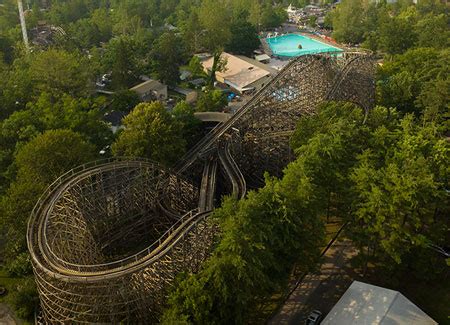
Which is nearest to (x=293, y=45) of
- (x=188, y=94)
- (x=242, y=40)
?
(x=242, y=40)

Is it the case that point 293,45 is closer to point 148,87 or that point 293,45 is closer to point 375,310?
point 148,87

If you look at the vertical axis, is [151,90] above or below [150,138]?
below

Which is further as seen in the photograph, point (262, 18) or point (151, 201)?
point (262, 18)

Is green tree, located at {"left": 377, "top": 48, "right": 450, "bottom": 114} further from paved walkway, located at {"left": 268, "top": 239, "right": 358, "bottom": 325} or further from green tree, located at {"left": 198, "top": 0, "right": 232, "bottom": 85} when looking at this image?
green tree, located at {"left": 198, "top": 0, "right": 232, "bottom": 85}

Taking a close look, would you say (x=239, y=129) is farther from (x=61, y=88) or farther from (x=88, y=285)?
(x=61, y=88)

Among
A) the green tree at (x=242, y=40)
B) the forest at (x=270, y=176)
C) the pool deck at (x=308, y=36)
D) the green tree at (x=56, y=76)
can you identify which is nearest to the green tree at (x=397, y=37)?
the pool deck at (x=308, y=36)

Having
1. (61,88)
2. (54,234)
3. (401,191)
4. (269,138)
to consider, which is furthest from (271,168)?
(61,88)
